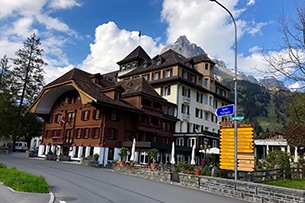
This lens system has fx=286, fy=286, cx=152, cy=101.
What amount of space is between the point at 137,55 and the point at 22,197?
4782cm

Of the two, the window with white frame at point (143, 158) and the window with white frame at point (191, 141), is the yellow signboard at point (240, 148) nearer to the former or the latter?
the window with white frame at point (143, 158)

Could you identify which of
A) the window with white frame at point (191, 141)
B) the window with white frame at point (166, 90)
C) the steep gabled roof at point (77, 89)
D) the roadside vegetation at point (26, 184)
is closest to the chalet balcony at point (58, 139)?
the steep gabled roof at point (77, 89)

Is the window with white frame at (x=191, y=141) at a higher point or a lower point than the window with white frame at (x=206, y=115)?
lower

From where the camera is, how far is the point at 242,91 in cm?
14438

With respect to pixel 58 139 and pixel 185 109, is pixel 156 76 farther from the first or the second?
pixel 58 139

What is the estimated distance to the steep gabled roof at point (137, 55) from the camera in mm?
55919

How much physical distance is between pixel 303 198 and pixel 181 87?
122 ft

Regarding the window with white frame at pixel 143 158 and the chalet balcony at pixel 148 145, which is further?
the window with white frame at pixel 143 158

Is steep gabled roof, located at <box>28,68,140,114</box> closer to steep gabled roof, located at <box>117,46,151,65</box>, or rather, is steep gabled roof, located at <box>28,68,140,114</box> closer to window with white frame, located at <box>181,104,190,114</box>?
window with white frame, located at <box>181,104,190,114</box>

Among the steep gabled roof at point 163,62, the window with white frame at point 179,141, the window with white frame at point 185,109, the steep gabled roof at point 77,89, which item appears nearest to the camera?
the steep gabled roof at point 77,89

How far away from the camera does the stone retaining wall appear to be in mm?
10219

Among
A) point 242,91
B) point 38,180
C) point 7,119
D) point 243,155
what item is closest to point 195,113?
point 7,119

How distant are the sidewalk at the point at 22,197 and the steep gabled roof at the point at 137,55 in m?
46.6

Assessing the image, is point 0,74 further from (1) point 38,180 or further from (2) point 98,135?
(1) point 38,180
